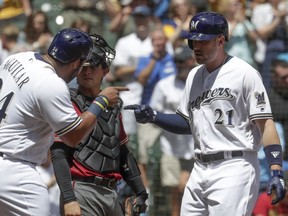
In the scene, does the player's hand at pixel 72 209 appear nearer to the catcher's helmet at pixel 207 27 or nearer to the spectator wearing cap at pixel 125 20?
the catcher's helmet at pixel 207 27

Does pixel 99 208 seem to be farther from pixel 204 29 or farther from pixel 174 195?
pixel 174 195

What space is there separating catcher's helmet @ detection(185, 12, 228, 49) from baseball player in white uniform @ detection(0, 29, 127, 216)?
90 centimetres

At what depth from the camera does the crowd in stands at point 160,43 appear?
986 cm

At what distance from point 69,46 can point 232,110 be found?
49.5 inches

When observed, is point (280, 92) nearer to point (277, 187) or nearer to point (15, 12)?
point (15, 12)

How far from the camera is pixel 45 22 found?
10578 mm

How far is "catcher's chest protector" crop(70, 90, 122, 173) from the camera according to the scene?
5984mm

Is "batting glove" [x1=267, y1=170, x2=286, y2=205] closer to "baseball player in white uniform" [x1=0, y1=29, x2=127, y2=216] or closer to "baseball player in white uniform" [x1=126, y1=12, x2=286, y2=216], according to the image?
"baseball player in white uniform" [x1=126, y1=12, x2=286, y2=216]

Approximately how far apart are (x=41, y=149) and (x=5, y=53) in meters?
5.41

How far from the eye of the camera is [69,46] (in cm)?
546

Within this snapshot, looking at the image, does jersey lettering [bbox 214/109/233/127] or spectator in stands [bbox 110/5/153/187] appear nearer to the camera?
jersey lettering [bbox 214/109/233/127]

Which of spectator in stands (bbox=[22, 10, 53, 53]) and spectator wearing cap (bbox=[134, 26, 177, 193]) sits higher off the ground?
spectator in stands (bbox=[22, 10, 53, 53])

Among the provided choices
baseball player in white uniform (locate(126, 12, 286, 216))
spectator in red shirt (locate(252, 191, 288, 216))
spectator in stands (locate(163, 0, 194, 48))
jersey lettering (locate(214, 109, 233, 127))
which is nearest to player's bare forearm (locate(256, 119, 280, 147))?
baseball player in white uniform (locate(126, 12, 286, 216))

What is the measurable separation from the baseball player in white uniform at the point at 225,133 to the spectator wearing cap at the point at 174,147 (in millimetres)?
3575
